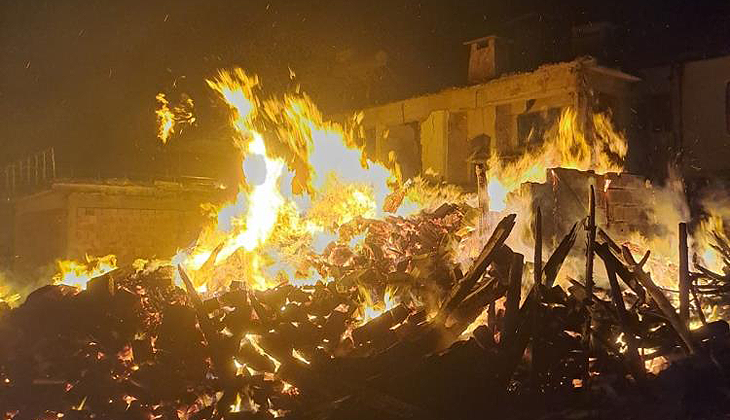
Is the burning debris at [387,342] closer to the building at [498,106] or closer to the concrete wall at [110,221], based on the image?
the concrete wall at [110,221]

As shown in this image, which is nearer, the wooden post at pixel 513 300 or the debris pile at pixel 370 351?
the debris pile at pixel 370 351

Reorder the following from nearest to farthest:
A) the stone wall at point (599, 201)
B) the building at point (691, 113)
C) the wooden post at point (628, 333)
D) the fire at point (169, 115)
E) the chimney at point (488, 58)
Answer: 1. the wooden post at point (628, 333)
2. the stone wall at point (599, 201)
3. the building at point (691, 113)
4. the fire at point (169, 115)
5. the chimney at point (488, 58)

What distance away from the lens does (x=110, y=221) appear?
1664 cm

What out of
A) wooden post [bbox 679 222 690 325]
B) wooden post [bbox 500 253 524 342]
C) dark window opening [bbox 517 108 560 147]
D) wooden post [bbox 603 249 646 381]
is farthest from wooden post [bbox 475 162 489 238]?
dark window opening [bbox 517 108 560 147]

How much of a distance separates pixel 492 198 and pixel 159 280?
7.26 metres

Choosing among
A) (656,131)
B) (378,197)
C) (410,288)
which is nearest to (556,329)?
(410,288)

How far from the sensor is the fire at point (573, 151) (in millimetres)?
16844

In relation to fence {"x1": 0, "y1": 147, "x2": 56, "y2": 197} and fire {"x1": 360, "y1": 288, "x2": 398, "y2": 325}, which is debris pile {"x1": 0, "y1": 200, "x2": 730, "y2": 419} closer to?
fire {"x1": 360, "y1": 288, "x2": 398, "y2": 325}

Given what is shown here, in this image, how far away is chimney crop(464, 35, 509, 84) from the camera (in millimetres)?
21047

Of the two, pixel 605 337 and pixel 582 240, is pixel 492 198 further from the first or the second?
pixel 605 337

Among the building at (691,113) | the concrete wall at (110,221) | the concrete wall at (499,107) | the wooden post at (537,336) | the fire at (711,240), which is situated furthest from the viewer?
the building at (691,113)

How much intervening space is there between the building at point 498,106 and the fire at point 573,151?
45cm

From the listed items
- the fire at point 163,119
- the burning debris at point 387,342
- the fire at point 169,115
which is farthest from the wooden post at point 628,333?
the fire at point 163,119

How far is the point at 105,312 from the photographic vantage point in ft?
23.3
